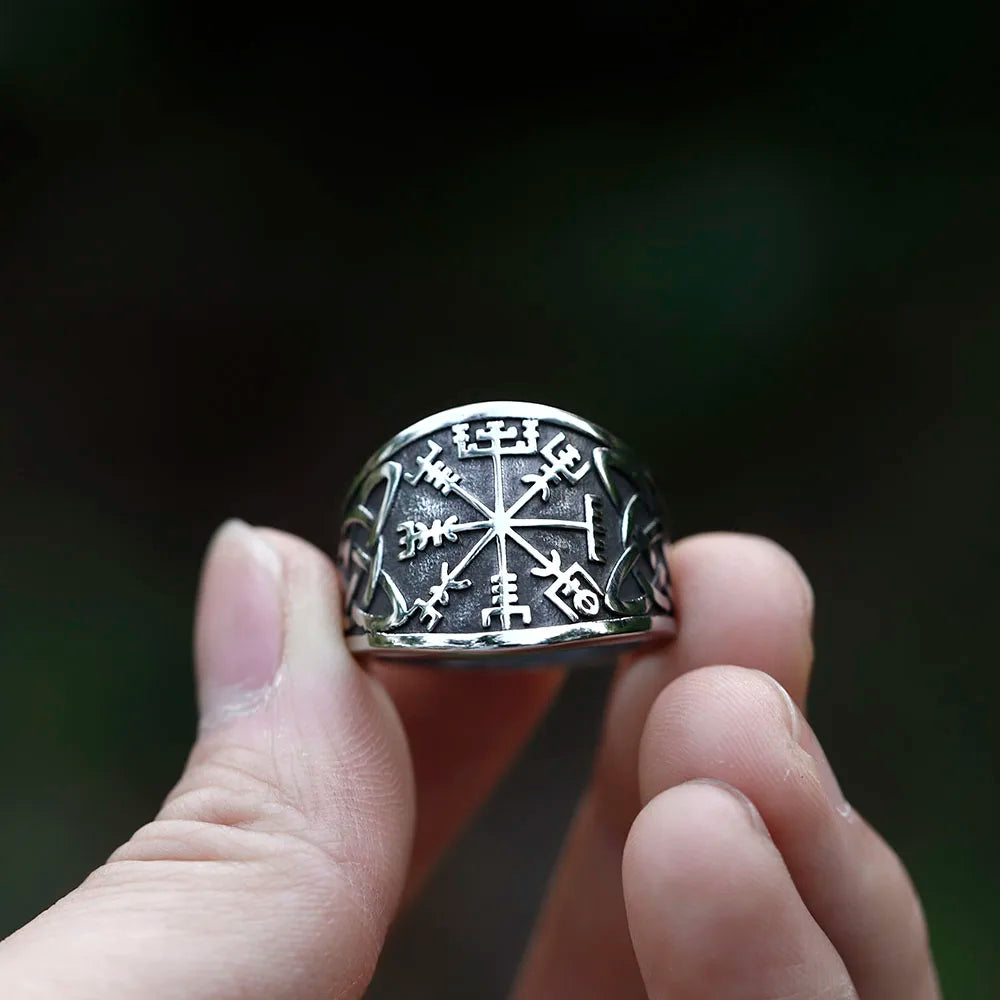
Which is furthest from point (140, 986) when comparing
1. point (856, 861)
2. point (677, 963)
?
point (856, 861)

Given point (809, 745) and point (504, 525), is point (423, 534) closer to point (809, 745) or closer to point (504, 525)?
point (504, 525)

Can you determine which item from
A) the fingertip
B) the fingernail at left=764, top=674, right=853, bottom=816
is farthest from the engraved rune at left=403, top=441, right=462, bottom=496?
the fingernail at left=764, top=674, right=853, bottom=816

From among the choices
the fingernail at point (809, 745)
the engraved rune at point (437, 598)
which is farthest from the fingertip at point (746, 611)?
the engraved rune at point (437, 598)

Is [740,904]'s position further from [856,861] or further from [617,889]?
[617,889]

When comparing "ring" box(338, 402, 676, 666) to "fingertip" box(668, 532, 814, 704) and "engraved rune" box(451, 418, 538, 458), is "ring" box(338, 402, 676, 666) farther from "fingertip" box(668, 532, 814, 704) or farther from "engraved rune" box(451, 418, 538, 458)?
"fingertip" box(668, 532, 814, 704)

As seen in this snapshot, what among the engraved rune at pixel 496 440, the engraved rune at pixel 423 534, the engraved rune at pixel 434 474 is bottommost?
the engraved rune at pixel 423 534

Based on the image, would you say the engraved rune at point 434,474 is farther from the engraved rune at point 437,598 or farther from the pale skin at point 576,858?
the pale skin at point 576,858

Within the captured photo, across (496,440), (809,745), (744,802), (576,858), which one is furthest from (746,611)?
(576,858)
